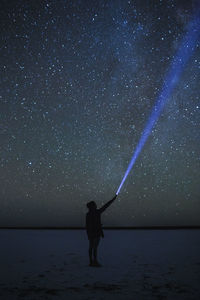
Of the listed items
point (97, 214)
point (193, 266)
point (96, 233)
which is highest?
point (97, 214)

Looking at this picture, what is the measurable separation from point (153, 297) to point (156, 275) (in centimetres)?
188

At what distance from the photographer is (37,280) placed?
5.66 meters

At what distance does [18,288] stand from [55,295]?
3.04 ft

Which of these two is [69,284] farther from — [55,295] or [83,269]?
[83,269]

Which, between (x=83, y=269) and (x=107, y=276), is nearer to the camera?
(x=107, y=276)

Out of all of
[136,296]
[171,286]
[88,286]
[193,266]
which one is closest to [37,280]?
[88,286]

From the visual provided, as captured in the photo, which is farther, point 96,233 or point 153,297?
point 96,233

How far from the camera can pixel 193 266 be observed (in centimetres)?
720

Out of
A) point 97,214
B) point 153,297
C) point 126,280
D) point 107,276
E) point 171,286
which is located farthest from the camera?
point 97,214

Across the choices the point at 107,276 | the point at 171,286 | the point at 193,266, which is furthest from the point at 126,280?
the point at 193,266

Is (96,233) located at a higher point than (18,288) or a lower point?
higher

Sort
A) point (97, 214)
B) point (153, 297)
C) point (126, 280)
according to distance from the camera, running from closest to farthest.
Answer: point (153, 297) < point (126, 280) < point (97, 214)

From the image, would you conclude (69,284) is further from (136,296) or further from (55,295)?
(136,296)

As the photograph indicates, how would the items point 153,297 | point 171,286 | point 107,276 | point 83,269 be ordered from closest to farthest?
point 153,297
point 171,286
point 107,276
point 83,269
